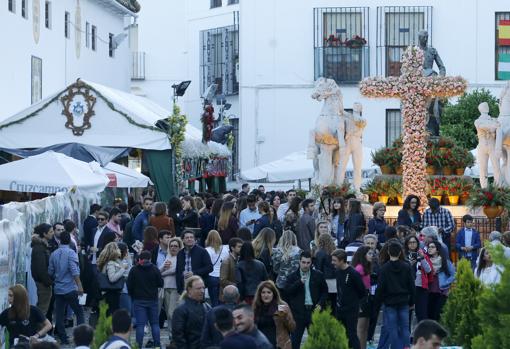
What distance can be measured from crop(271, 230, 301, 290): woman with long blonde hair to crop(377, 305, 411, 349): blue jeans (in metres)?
1.20

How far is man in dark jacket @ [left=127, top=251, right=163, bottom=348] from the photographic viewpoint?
17.6 metres

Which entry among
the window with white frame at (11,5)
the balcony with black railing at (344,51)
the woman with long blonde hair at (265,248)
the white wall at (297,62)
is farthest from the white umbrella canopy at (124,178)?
the balcony with black railing at (344,51)

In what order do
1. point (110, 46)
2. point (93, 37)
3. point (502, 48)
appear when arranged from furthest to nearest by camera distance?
point (110, 46)
point (93, 37)
point (502, 48)

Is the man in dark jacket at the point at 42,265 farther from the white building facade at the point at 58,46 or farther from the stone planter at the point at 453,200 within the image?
the white building facade at the point at 58,46

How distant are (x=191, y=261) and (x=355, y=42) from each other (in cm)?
3200

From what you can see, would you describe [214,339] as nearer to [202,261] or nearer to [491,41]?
[202,261]

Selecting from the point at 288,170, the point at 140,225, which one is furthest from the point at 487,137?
the point at 288,170

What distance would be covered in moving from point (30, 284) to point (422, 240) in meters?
5.17

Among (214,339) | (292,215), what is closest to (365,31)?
(292,215)

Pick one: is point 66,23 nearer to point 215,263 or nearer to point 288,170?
point 288,170

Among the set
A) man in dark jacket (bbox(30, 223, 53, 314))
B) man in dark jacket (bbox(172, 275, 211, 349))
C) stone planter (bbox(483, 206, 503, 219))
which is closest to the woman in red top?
man in dark jacket (bbox(30, 223, 53, 314))

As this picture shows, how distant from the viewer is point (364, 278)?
17.6 metres

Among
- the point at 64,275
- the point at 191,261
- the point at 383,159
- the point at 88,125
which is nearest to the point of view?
the point at 191,261

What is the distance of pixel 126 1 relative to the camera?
55531 millimetres
